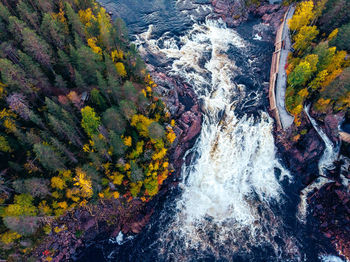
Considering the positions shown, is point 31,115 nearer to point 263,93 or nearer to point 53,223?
point 53,223

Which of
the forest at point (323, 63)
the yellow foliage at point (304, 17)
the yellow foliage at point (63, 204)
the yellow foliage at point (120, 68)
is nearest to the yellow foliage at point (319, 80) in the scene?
the forest at point (323, 63)

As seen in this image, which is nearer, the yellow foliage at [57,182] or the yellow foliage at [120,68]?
the yellow foliage at [57,182]

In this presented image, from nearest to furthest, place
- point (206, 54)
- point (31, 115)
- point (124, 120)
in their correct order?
1. point (31, 115)
2. point (124, 120)
3. point (206, 54)

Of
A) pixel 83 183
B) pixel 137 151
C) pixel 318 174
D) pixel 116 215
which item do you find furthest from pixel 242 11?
pixel 116 215

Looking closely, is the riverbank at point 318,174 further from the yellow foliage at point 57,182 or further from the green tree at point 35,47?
the green tree at point 35,47

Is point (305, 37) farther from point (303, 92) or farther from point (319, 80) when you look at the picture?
point (303, 92)

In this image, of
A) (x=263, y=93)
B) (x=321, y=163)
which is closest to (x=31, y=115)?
(x=263, y=93)
